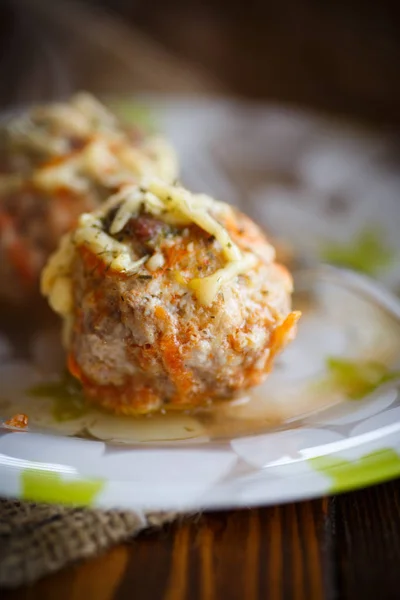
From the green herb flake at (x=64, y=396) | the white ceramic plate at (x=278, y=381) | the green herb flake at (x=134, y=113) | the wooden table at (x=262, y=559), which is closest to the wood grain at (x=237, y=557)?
the wooden table at (x=262, y=559)

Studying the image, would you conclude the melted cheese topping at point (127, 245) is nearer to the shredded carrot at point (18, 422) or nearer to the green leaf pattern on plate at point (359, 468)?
the shredded carrot at point (18, 422)

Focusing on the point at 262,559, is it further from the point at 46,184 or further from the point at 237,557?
the point at 46,184

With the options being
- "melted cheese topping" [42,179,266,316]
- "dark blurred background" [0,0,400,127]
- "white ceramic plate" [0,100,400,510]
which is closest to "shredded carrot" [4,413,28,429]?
"white ceramic plate" [0,100,400,510]

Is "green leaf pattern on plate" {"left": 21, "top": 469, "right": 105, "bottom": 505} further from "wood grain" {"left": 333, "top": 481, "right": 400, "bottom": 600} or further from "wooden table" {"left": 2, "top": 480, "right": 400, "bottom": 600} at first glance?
"wood grain" {"left": 333, "top": 481, "right": 400, "bottom": 600}

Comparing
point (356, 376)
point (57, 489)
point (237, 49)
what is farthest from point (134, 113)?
point (57, 489)

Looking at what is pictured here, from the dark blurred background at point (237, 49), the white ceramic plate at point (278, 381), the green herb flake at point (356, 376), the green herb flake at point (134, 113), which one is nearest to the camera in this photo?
the white ceramic plate at point (278, 381)

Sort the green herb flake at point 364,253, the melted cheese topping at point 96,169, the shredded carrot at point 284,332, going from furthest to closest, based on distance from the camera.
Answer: the green herb flake at point 364,253 < the melted cheese topping at point 96,169 < the shredded carrot at point 284,332
